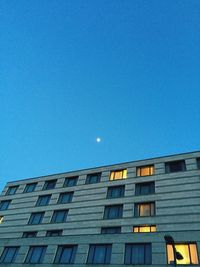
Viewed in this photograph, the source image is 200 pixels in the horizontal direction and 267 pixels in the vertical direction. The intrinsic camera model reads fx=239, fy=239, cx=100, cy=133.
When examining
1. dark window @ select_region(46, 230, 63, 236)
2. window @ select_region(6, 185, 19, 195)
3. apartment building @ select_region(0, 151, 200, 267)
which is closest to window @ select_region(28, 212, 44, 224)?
apartment building @ select_region(0, 151, 200, 267)

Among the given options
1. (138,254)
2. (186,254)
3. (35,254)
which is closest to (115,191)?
(138,254)

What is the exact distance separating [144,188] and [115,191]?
3410mm

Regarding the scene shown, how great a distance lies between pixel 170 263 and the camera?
1902 centimetres

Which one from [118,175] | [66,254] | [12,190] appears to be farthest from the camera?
[12,190]

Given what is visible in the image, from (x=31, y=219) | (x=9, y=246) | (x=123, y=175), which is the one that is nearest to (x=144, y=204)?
(x=123, y=175)

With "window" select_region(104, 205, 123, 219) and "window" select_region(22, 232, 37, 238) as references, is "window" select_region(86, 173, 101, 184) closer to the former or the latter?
"window" select_region(104, 205, 123, 219)

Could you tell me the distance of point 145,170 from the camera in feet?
92.0

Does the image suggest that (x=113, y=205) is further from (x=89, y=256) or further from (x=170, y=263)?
(x=170, y=263)

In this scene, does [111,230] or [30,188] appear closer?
[111,230]

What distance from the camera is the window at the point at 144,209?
23.7 meters

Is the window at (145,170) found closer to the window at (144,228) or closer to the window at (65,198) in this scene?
the window at (144,228)

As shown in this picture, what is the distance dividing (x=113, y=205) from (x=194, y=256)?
31.0 feet

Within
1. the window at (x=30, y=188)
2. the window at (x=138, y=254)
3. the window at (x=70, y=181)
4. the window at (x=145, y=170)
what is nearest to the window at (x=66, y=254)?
the window at (x=138, y=254)

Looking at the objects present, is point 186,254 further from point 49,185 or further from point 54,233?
point 49,185
